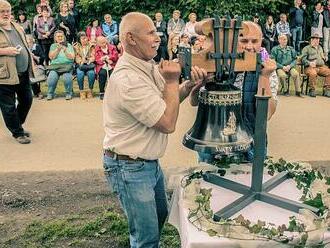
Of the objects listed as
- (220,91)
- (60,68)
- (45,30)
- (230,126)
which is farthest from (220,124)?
(45,30)

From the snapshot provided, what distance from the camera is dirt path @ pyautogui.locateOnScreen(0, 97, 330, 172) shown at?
6.69 meters

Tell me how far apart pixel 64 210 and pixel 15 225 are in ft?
1.69

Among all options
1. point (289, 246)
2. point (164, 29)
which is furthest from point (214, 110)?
point (164, 29)

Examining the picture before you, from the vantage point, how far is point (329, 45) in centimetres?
1581

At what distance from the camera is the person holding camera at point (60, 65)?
34.9 ft

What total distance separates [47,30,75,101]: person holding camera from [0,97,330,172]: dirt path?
17.4 inches

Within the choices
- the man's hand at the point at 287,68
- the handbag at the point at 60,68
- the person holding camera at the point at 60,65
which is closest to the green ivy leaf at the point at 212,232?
the person holding camera at the point at 60,65

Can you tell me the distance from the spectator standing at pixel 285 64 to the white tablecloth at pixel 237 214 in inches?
326

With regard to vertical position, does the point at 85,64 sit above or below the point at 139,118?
below

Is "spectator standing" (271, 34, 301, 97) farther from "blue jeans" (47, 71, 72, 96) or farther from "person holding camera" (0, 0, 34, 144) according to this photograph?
"person holding camera" (0, 0, 34, 144)

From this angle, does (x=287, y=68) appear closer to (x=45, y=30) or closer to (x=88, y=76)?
(x=88, y=76)

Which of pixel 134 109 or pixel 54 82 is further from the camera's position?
pixel 54 82

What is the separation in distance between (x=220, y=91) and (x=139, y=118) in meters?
0.44

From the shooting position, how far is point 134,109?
283 cm
